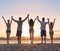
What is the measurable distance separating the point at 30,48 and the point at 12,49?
1297 millimetres

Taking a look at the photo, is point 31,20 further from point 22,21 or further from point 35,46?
point 35,46

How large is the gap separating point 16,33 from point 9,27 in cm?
84

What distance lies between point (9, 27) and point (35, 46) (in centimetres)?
356

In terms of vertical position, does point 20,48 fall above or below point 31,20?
below

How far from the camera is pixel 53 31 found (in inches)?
981

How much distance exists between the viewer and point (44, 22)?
2450cm

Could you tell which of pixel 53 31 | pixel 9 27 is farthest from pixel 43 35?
pixel 9 27

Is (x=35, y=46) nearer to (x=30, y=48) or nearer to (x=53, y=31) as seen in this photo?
(x=30, y=48)

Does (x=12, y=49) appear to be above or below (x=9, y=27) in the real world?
below

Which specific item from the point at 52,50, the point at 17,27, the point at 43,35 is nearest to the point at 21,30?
the point at 17,27

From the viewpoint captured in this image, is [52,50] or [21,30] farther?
[21,30]

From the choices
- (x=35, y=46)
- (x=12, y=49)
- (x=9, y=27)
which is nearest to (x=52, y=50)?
(x=35, y=46)

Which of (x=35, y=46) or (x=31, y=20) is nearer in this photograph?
(x=35, y=46)

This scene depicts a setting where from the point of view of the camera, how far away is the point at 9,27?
24.5m
